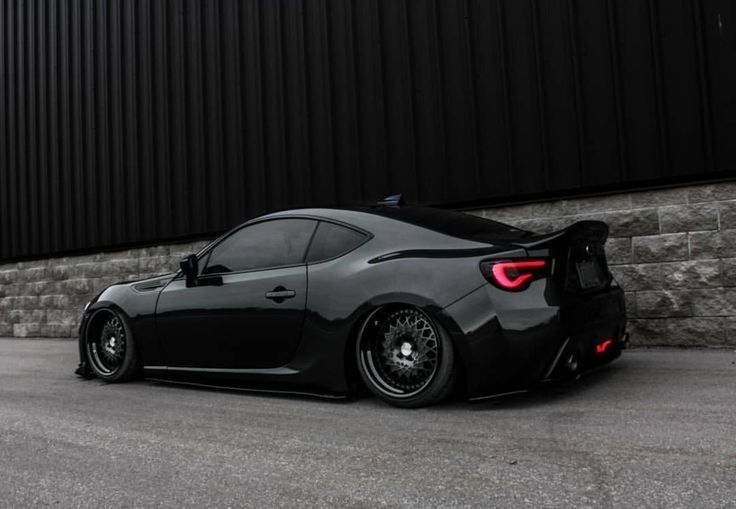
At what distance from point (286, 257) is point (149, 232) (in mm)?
6265

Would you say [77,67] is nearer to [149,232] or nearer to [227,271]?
[149,232]

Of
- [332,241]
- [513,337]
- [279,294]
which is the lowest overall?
[513,337]

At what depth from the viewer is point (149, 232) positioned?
10.0 metres

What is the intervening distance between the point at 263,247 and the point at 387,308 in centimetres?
121

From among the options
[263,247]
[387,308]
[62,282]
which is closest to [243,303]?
[263,247]

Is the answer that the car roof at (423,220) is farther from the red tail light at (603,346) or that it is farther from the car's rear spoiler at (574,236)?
the red tail light at (603,346)

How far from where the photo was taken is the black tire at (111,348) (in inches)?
207

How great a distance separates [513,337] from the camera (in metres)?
3.54

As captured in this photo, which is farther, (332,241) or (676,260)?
(676,260)

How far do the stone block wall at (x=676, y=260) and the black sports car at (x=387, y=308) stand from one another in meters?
1.90

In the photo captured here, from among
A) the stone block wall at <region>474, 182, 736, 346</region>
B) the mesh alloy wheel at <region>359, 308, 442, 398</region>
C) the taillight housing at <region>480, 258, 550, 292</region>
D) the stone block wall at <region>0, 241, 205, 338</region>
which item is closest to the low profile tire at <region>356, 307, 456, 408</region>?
the mesh alloy wheel at <region>359, 308, 442, 398</region>

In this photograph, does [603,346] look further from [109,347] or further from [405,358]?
[109,347]

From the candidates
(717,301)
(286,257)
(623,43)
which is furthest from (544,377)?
(623,43)

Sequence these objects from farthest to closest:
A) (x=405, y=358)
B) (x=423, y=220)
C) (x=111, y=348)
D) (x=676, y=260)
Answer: (x=676, y=260) < (x=111, y=348) < (x=423, y=220) < (x=405, y=358)
